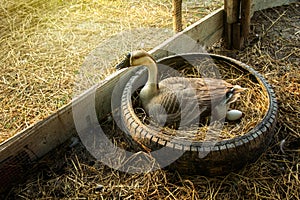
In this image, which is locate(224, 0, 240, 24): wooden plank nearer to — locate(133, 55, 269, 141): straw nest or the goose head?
locate(133, 55, 269, 141): straw nest

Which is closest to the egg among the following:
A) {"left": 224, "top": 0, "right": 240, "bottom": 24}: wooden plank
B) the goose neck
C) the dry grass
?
the goose neck

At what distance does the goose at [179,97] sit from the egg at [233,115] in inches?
1.5

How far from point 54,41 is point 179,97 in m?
1.78

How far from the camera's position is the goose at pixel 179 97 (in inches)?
96.0

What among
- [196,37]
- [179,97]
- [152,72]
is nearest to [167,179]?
[179,97]

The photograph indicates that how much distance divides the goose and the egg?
0.04m

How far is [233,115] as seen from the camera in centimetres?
251

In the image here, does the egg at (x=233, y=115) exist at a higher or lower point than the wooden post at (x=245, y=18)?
lower

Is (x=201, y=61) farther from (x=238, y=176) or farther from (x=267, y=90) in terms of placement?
(x=238, y=176)

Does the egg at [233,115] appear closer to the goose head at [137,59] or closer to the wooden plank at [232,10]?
the goose head at [137,59]

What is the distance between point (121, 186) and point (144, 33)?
1807 mm

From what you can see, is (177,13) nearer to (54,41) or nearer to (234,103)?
(234,103)

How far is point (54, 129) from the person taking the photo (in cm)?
251

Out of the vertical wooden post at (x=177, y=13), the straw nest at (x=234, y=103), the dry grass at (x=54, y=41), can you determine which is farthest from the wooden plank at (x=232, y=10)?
the straw nest at (x=234, y=103)
